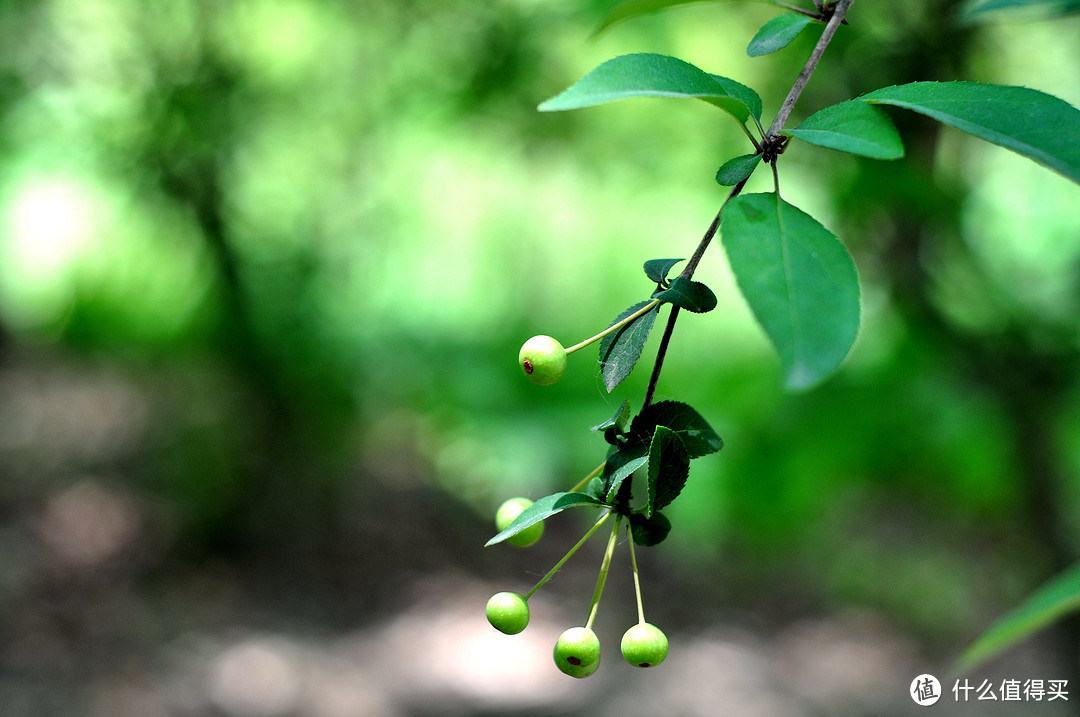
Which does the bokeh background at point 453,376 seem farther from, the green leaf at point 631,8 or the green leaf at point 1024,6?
the green leaf at point 631,8

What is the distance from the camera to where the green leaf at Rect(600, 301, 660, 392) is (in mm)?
413

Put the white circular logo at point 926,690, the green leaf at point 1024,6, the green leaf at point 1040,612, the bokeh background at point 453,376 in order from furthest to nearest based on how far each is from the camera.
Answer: the white circular logo at point 926,690
the bokeh background at point 453,376
the green leaf at point 1024,6
the green leaf at point 1040,612

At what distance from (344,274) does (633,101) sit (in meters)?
1.26

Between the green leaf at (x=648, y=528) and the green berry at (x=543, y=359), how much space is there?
87 mm

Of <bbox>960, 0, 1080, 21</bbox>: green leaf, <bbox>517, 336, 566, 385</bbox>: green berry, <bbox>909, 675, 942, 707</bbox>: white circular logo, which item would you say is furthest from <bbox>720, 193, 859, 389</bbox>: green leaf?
<bbox>909, 675, 942, 707</bbox>: white circular logo

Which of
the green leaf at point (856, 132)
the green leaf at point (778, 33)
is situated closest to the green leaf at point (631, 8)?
the green leaf at point (778, 33)

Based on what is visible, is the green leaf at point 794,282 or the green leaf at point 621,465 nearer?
the green leaf at point 794,282

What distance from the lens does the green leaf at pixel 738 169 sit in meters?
0.40

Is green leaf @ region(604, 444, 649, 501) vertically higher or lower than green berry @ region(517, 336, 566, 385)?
lower

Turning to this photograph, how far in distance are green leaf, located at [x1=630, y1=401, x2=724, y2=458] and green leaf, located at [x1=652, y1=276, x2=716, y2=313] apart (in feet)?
0.17

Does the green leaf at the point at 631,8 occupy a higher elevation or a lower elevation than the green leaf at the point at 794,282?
higher

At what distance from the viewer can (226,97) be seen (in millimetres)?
2672

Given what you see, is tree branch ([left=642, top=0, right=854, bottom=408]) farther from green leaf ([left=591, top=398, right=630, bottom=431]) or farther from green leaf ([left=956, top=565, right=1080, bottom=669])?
green leaf ([left=956, top=565, right=1080, bottom=669])

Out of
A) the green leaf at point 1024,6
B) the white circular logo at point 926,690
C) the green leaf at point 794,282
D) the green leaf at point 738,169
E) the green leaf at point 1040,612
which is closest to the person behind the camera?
the green leaf at point 794,282
